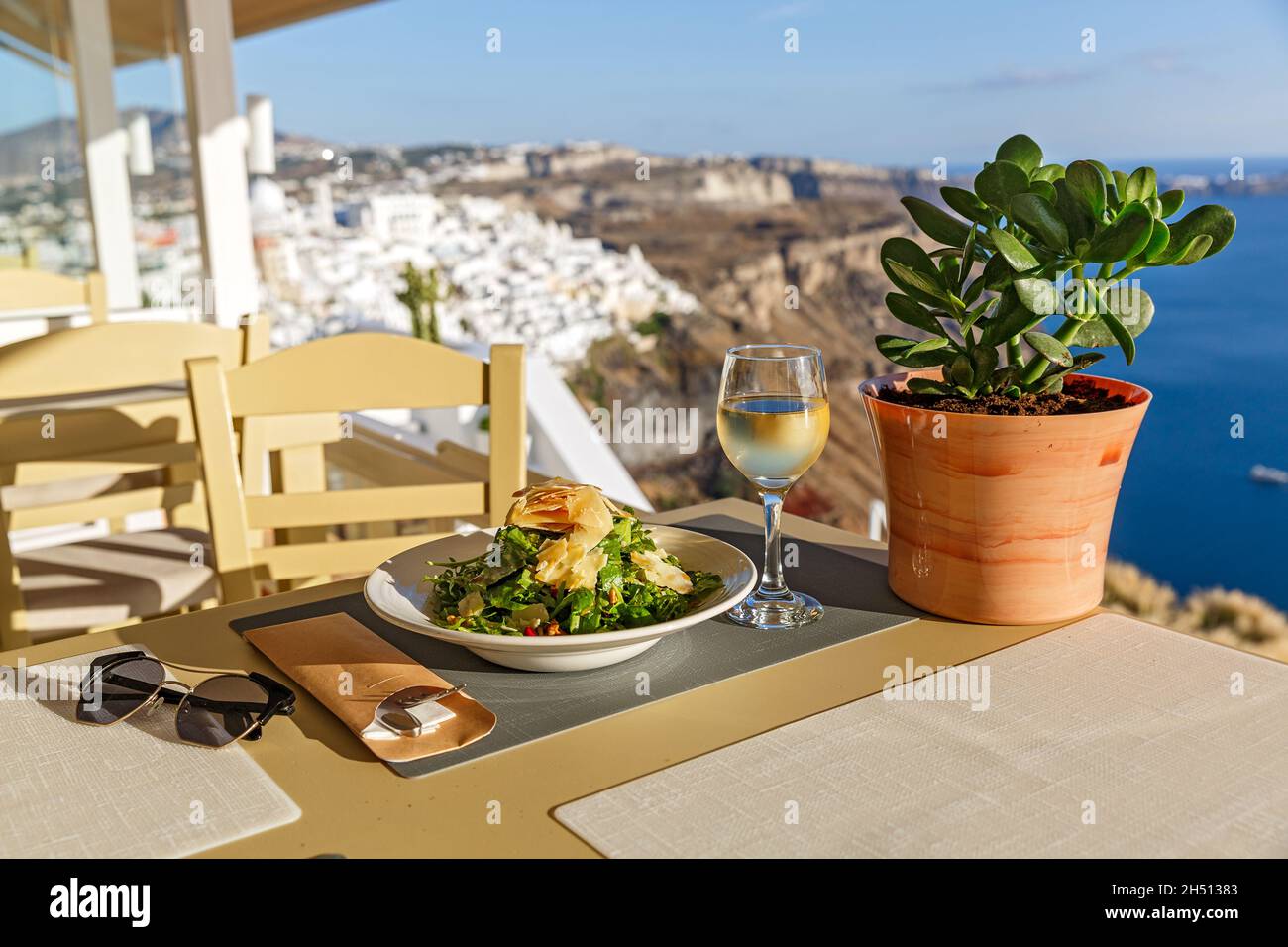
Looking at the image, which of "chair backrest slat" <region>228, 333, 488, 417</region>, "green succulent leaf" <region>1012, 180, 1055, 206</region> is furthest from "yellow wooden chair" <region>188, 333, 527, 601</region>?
"green succulent leaf" <region>1012, 180, 1055, 206</region>

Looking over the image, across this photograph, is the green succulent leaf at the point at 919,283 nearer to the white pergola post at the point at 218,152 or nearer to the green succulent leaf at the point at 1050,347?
the green succulent leaf at the point at 1050,347

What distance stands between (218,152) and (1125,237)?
10.9 ft

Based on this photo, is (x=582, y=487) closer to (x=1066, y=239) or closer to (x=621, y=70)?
(x=1066, y=239)

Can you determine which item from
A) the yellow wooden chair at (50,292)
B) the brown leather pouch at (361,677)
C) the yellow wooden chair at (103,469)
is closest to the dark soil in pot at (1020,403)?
the brown leather pouch at (361,677)

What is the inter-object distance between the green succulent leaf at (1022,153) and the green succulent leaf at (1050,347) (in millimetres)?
157

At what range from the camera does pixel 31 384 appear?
132 cm

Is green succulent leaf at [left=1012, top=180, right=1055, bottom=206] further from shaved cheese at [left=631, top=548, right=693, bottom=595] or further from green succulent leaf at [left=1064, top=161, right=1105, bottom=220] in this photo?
shaved cheese at [left=631, top=548, right=693, bottom=595]

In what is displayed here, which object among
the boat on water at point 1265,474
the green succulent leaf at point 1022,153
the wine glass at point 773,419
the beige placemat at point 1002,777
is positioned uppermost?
the green succulent leaf at point 1022,153

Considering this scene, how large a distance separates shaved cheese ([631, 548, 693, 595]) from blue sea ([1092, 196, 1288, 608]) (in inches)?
283

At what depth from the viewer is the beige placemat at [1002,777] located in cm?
55

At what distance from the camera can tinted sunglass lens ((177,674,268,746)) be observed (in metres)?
0.67
